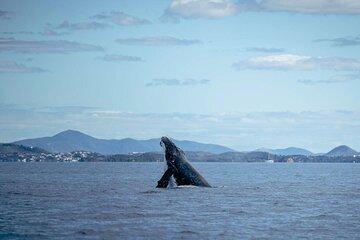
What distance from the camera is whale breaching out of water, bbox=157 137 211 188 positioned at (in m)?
69.8

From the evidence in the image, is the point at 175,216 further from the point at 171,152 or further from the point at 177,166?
the point at 171,152

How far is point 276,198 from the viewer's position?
71000 millimetres

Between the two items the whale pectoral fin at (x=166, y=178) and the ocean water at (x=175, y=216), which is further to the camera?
the whale pectoral fin at (x=166, y=178)

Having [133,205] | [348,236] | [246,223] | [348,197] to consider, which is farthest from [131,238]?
[348,197]

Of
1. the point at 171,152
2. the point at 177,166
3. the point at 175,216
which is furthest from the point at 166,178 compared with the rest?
the point at 175,216

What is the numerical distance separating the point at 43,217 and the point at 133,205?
12.1 metres

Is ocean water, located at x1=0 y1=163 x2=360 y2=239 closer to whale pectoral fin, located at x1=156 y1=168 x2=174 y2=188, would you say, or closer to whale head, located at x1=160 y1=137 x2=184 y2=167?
whale pectoral fin, located at x1=156 y1=168 x2=174 y2=188

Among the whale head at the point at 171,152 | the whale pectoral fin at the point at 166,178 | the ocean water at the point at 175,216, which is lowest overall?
the ocean water at the point at 175,216

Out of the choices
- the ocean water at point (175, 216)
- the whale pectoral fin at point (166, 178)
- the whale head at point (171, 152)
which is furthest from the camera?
the whale pectoral fin at point (166, 178)

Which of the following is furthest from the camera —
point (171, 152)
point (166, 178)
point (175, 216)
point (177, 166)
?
point (166, 178)

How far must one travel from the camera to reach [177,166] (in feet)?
229

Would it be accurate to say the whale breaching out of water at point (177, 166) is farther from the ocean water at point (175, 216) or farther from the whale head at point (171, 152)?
the ocean water at point (175, 216)

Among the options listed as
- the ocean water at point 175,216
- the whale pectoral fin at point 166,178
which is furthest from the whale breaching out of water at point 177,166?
the ocean water at point 175,216

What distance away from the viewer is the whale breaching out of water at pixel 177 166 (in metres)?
69.8
